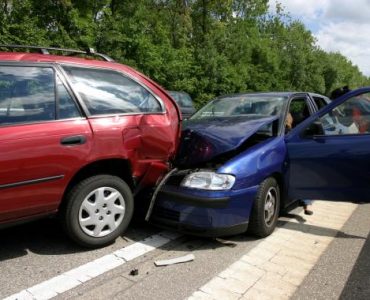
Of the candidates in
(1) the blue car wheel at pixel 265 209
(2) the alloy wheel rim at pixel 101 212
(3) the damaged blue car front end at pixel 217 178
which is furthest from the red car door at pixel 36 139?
(1) the blue car wheel at pixel 265 209

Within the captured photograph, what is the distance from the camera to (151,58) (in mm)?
17969

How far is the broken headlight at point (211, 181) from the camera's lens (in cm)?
426

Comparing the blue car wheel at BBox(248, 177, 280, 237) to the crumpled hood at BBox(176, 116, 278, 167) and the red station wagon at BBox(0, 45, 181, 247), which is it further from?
the red station wagon at BBox(0, 45, 181, 247)

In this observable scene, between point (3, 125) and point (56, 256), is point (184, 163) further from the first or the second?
point (3, 125)

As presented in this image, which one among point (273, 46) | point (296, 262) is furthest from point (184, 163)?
point (273, 46)

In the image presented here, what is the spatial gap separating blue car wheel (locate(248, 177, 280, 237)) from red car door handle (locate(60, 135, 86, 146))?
1814mm

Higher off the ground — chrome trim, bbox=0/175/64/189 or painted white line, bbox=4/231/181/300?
chrome trim, bbox=0/175/64/189

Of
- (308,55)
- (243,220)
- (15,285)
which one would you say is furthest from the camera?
(308,55)

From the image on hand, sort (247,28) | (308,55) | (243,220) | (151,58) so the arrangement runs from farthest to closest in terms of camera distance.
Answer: (308,55)
(247,28)
(151,58)
(243,220)

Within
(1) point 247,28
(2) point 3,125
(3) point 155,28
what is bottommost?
(2) point 3,125

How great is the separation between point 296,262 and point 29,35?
476 inches

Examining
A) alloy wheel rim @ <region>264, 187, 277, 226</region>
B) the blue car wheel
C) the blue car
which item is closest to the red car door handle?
the blue car

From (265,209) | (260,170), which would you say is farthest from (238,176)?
(265,209)

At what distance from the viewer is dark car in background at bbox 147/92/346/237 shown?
4.27m
